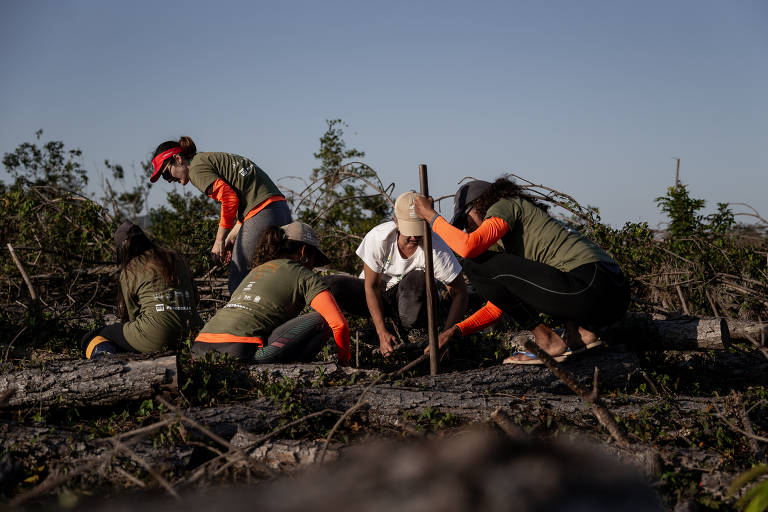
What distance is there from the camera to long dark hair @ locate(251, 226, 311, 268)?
14.4 feet

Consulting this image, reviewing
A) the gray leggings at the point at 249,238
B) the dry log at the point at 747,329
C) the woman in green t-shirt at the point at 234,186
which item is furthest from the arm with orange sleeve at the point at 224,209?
the dry log at the point at 747,329

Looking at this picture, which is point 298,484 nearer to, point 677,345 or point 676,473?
point 676,473

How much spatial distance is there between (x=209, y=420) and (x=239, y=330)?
96 cm

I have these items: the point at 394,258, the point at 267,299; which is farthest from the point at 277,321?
the point at 394,258

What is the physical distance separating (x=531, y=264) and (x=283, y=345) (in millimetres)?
1723

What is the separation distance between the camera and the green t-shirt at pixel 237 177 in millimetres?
5059

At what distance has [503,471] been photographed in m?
0.99

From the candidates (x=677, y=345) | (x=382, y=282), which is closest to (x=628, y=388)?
(x=677, y=345)

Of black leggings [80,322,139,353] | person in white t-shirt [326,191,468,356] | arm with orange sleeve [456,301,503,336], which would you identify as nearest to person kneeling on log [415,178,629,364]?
arm with orange sleeve [456,301,503,336]

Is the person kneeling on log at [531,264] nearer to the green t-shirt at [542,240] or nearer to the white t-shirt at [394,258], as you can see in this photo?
the green t-shirt at [542,240]

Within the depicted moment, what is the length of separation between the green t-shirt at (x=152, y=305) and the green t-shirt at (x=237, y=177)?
0.85 m

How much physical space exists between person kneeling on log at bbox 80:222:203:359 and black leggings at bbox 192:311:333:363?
52 centimetres

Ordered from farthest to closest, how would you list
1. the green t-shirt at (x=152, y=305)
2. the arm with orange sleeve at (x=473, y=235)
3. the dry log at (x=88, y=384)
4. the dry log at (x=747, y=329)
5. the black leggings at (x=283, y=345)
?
the dry log at (x=747, y=329) → the green t-shirt at (x=152, y=305) → the black leggings at (x=283, y=345) → the arm with orange sleeve at (x=473, y=235) → the dry log at (x=88, y=384)

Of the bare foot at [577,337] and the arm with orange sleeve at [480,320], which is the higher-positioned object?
the arm with orange sleeve at [480,320]
